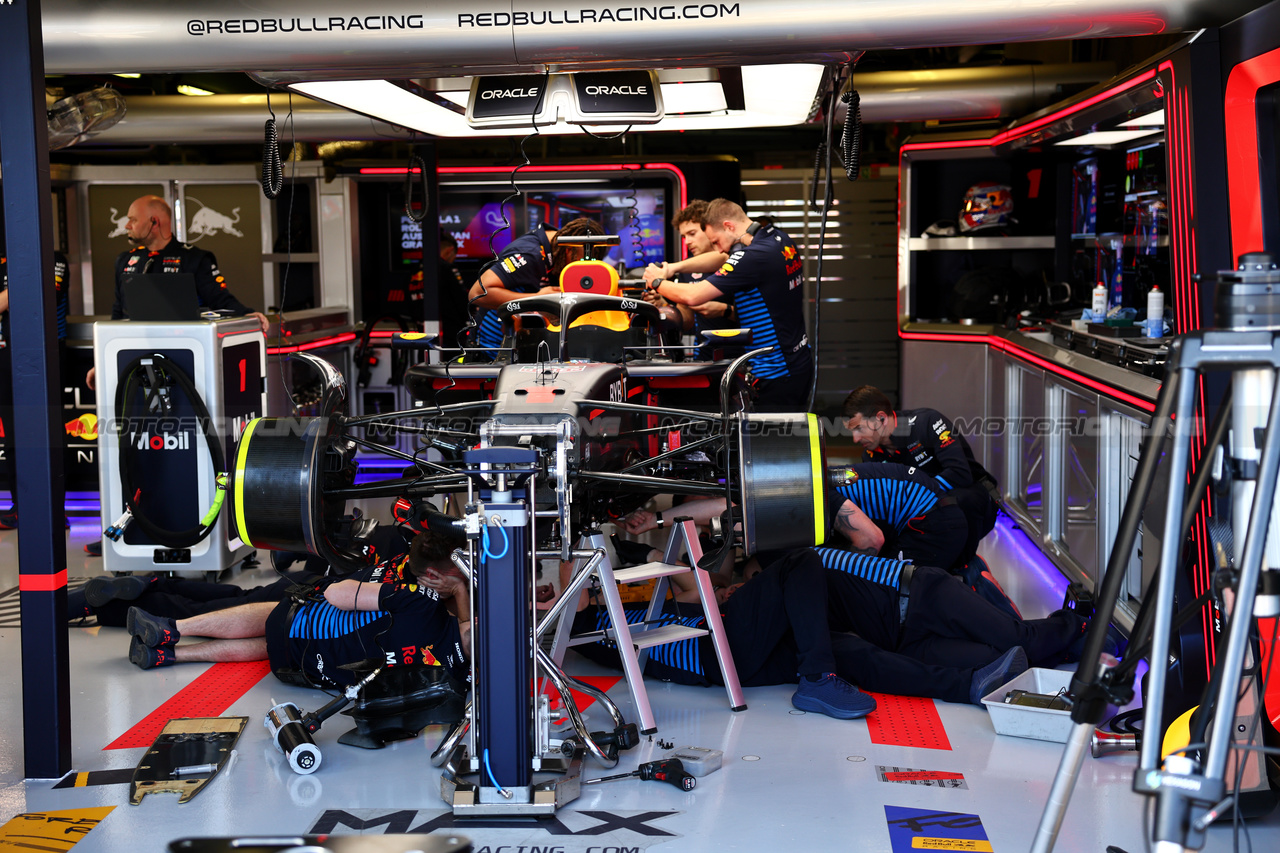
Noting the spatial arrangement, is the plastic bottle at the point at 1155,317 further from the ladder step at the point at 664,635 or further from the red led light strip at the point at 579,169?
the red led light strip at the point at 579,169

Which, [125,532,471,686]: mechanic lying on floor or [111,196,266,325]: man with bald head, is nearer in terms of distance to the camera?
[125,532,471,686]: mechanic lying on floor

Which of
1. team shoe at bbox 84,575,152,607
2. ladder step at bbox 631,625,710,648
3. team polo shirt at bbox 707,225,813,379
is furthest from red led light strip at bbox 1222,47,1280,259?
team shoe at bbox 84,575,152,607

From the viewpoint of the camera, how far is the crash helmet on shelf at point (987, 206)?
803cm

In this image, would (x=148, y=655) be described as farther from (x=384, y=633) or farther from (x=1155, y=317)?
(x=1155, y=317)

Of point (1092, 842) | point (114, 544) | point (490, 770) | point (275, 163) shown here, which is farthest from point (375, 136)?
point (1092, 842)

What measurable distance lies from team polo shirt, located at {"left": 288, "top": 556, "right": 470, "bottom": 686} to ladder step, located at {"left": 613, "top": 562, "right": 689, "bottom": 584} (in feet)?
2.03

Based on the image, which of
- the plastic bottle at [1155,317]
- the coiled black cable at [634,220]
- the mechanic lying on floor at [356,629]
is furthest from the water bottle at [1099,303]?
the coiled black cable at [634,220]

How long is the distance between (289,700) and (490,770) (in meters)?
1.39

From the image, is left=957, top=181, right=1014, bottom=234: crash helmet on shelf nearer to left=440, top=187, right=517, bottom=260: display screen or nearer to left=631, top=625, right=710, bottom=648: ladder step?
left=440, top=187, right=517, bottom=260: display screen

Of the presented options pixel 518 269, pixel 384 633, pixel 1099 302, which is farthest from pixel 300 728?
pixel 1099 302

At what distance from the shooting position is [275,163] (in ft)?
16.3

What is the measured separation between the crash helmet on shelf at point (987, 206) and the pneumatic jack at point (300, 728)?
5826 mm

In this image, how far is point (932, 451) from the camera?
18.0 feet

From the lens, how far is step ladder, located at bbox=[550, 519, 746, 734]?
3600mm
